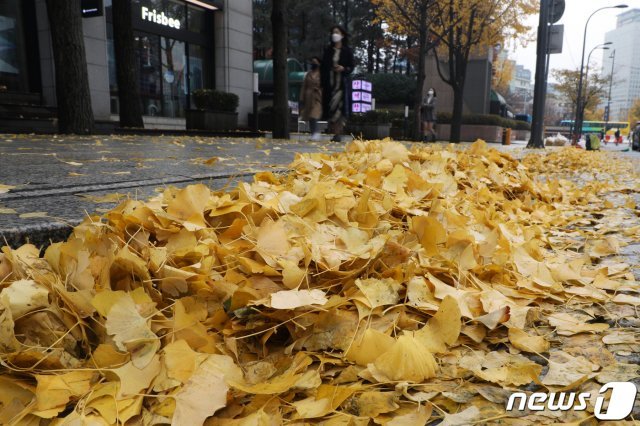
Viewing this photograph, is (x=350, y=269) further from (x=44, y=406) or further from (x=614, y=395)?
(x=44, y=406)

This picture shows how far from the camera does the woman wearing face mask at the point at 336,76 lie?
1023 cm

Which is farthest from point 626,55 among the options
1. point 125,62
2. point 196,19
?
point 125,62

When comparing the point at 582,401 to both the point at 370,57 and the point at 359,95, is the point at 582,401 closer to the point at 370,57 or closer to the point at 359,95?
the point at 359,95

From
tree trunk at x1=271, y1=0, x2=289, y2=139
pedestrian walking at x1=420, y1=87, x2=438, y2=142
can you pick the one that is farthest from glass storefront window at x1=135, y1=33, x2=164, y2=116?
pedestrian walking at x1=420, y1=87, x2=438, y2=142

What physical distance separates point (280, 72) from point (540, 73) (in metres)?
7.20

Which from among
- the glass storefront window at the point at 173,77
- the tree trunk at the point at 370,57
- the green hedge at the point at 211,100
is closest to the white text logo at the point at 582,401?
the green hedge at the point at 211,100

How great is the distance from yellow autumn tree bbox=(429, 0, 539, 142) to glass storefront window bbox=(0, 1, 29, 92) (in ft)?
48.8

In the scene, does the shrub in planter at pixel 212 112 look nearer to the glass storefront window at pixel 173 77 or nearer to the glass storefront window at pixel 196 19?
the glass storefront window at pixel 173 77

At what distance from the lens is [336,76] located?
10.6 m

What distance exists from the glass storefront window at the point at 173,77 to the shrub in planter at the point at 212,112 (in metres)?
3.45

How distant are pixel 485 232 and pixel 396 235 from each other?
0.46 m

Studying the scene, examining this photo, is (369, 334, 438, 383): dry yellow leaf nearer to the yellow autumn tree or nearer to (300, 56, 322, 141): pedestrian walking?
(300, 56, 322, 141): pedestrian walking

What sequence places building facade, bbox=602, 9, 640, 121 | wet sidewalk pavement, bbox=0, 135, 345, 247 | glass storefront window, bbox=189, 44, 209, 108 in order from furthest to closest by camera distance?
building facade, bbox=602, 9, 640, 121, glass storefront window, bbox=189, 44, 209, 108, wet sidewalk pavement, bbox=0, 135, 345, 247

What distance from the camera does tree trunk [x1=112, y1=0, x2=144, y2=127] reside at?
12.0 m
